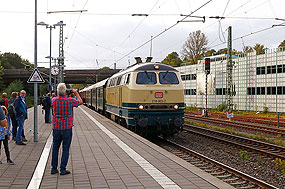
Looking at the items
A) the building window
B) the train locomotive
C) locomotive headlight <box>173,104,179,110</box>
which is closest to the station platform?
the train locomotive

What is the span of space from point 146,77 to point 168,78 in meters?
0.94

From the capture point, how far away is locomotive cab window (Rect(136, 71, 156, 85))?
13.6m

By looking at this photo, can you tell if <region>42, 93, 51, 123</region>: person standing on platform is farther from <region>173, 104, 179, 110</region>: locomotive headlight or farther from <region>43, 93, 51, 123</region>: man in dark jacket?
<region>173, 104, 179, 110</region>: locomotive headlight

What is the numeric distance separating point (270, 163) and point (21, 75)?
6544 centimetres

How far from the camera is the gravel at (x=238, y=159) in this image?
8.27 meters

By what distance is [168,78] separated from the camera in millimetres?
13891

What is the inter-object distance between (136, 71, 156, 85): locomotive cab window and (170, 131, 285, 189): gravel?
2.84m

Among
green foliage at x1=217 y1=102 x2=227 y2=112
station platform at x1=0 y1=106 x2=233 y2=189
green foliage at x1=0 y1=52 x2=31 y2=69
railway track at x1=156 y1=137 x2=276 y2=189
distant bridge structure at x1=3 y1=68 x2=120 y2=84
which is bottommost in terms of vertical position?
railway track at x1=156 y1=137 x2=276 y2=189

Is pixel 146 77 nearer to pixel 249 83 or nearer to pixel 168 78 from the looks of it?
pixel 168 78

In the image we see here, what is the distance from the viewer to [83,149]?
9.62 metres

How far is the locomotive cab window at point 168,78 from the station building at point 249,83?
64.8ft

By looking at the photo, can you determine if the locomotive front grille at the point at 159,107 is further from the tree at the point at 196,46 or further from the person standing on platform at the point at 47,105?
the tree at the point at 196,46

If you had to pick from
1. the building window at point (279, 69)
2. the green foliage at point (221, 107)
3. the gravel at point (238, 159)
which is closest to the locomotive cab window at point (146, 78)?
the gravel at point (238, 159)

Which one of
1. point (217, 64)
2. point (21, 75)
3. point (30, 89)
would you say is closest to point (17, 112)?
point (217, 64)
